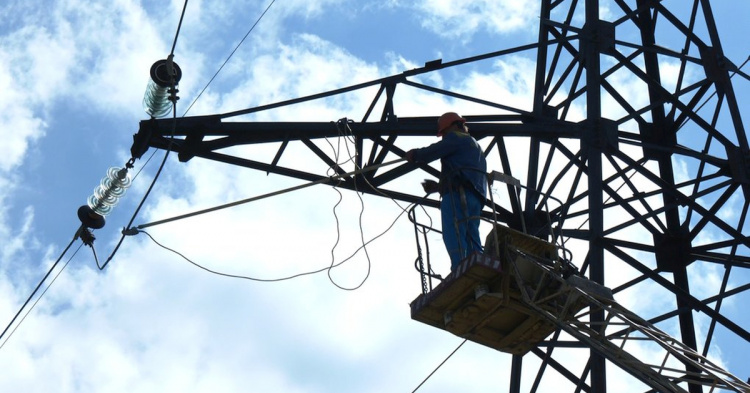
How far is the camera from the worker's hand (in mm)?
13891

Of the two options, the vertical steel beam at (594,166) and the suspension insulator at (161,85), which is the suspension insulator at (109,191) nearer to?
the suspension insulator at (161,85)

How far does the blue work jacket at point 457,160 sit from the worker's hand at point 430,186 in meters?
0.19

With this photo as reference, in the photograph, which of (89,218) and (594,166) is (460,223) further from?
(89,218)

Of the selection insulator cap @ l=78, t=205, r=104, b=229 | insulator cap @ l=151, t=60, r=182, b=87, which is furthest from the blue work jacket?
insulator cap @ l=78, t=205, r=104, b=229

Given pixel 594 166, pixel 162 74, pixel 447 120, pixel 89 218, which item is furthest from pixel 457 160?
pixel 89 218

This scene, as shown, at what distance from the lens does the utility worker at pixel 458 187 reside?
43.5ft

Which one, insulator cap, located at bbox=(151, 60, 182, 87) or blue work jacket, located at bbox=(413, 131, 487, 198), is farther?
insulator cap, located at bbox=(151, 60, 182, 87)

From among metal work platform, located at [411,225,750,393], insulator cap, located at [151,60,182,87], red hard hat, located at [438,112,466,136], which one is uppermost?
insulator cap, located at [151,60,182,87]

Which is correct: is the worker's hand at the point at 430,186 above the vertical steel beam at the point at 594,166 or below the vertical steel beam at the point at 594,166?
below

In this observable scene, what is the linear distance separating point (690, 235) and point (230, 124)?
574 cm

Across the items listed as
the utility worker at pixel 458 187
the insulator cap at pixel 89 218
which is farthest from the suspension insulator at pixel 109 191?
the utility worker at pixel 458 187

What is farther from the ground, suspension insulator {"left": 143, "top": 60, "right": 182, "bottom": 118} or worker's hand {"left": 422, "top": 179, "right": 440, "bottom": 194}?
suspension insulator {"left": 143, "top": 60, "right": 182, "bottom": 118}

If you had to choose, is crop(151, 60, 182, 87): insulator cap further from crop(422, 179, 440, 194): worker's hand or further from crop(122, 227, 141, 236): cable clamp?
crop(422, 179, 440, 194): worker's hand

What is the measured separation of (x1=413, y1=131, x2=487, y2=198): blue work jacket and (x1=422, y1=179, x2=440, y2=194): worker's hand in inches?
Answer: 7.6
